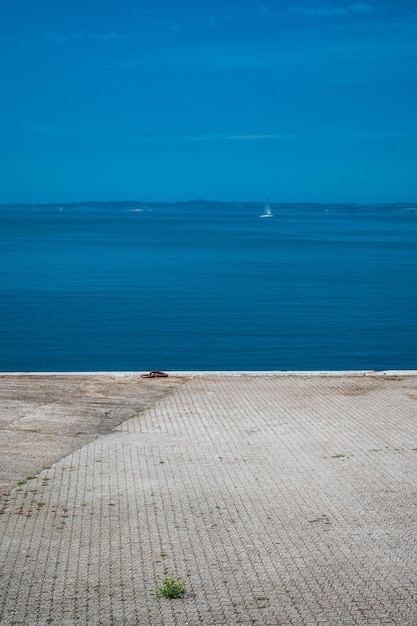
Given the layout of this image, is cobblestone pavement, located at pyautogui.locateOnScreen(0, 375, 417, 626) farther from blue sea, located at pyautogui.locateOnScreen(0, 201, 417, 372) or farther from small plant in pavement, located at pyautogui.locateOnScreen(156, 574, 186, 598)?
blue sea, located at pyautogui.locateOnScreen(0, 201, 417, 372)

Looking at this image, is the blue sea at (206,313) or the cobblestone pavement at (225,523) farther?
the blue sea at (206,313)

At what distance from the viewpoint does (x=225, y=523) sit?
7.83 m

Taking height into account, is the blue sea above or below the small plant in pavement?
below

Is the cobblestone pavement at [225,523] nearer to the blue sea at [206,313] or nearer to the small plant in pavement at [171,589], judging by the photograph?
the small plant in pavement at [171,589]

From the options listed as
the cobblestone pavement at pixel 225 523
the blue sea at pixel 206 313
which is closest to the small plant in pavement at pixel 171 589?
the cobblestone pavement at pixel 225 523

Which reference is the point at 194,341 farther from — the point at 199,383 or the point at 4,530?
the point at 4,530

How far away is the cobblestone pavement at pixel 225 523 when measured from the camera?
20.6 ft

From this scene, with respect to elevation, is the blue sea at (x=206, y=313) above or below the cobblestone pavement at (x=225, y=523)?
below

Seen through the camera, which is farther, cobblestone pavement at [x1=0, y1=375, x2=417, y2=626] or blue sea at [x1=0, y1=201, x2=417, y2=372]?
blue sea at [x1=0, y1=201, x2=417, y2=372]

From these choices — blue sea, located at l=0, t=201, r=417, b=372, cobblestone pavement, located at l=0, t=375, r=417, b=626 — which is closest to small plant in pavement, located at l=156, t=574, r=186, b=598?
cobblestone pavement, located at l=0, t=375, r=417, b=626

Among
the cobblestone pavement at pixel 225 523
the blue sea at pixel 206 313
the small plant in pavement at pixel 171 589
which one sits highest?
the small plant in pavement at pixel 171 589

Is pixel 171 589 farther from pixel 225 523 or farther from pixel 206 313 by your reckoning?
pixel 206 313

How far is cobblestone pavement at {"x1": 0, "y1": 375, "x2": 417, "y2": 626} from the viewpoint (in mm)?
6285

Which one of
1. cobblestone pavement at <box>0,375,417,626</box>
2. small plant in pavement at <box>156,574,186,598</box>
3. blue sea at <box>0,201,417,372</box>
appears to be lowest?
blue sea at <box>0,201,417,372</box>
